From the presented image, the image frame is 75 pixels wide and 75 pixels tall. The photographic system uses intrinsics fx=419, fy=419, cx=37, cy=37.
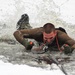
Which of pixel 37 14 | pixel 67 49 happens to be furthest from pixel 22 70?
pixel 37 14

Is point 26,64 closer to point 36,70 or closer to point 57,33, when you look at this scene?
point 36,70

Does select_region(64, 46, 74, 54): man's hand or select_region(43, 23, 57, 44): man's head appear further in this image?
select_region(43, 23, 57, 44): man's head

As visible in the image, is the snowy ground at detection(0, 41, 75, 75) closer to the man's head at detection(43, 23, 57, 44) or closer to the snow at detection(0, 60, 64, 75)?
the snow at detection(0, 60, 64, 75)

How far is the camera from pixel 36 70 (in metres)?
7.23

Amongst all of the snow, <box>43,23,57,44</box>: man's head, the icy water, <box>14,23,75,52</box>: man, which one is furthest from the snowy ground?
the icy water

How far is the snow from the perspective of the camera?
22.7 feet

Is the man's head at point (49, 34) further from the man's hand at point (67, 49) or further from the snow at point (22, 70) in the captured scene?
the snow at point (22, 70)

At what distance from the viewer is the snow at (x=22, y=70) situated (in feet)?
22.7

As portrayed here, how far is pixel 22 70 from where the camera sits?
7.08 meters

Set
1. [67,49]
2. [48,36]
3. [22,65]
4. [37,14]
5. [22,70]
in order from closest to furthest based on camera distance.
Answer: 1. [22,70]
2. [22,65]
3. [67,49]
4. [48,36]
5. [37,14]

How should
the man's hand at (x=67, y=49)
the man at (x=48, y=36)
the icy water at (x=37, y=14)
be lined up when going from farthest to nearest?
1. the icy water at (x=37, y=14)
2. the man at (x=48, y=36)
3. the man's hand at (x=67, y=49)

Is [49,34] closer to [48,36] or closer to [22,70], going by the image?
[48,36]

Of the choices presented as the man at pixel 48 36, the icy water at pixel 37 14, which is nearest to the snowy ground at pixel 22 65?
the man at pixel 48 36

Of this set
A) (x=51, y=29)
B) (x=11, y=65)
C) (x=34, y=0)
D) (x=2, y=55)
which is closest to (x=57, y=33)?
(x=51, y=29)
